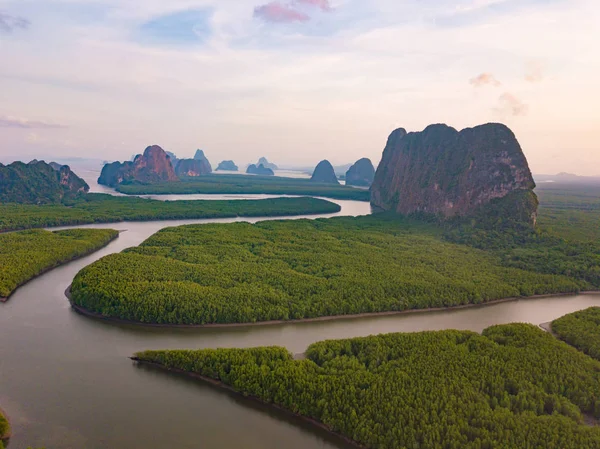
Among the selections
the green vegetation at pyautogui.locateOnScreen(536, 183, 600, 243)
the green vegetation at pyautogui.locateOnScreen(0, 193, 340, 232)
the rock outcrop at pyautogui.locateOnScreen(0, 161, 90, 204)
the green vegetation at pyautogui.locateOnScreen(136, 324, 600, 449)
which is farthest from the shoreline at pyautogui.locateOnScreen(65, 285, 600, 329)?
the rock outcrop at pyautogui.locateOnScreen(0, 161, 90, 204)

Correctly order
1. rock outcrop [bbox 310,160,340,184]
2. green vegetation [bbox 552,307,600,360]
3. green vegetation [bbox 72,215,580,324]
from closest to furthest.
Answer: green vegetation [bbox 552,307,600,360] < green vegetation [bbox 72,215,580,324] < rock outcrop [bbox 310,160,340,184]

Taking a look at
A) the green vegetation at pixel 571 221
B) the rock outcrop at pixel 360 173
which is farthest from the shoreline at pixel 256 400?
the rock outcrop at pixel 360 173

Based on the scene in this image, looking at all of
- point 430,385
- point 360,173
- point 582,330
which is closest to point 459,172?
point 582,330

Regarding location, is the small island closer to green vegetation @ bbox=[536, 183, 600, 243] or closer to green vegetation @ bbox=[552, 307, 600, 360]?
green vegetation @ bbox=[552, 307, 600, 360]

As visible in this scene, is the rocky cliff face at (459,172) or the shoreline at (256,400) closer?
the shoreline at (256,400)

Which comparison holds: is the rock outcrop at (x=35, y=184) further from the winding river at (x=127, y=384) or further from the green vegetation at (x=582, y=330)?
the green vegetation at (x=582, y=330)

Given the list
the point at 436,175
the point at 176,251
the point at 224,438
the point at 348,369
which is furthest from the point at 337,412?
the point at 436,175
